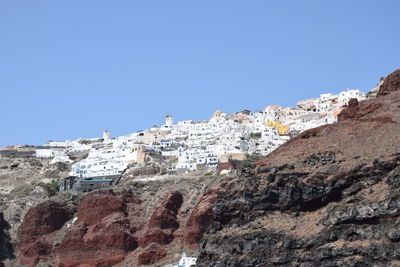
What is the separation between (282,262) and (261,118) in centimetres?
9599

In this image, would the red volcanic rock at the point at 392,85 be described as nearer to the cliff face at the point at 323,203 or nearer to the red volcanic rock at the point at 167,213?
the cliff face at the point at 323,203

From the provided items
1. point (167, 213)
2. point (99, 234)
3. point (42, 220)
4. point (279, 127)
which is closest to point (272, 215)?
point (167, 213)

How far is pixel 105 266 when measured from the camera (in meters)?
83.4

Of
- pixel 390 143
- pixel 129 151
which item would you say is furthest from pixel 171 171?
pixel 390 143

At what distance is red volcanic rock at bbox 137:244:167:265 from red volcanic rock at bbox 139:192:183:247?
1.39 meters

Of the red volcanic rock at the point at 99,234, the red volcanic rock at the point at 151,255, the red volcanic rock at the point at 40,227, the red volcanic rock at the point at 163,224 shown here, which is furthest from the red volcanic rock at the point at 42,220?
the red volcanic rock at the point at 151,255

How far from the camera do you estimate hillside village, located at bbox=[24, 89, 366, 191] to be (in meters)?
113

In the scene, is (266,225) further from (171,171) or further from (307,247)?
(171,171)

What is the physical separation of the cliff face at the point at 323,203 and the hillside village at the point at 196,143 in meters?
35.1

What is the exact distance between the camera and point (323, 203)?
186 ft

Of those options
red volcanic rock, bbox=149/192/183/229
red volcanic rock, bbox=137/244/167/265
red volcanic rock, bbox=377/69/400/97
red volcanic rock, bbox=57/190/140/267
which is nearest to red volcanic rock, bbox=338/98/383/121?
red volcanic rock, bbox=377/69/400/97

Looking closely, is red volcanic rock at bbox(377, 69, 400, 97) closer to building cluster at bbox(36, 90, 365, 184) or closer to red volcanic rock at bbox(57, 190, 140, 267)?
red volcanic rock at bbox(57, 190, 140, 267)

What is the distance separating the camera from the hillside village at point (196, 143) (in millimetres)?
113375

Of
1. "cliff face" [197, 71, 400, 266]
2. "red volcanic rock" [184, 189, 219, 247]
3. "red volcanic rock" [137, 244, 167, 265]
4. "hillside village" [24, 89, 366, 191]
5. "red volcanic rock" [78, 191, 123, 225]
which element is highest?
"hillside village" [24, 89, 366, 191]
